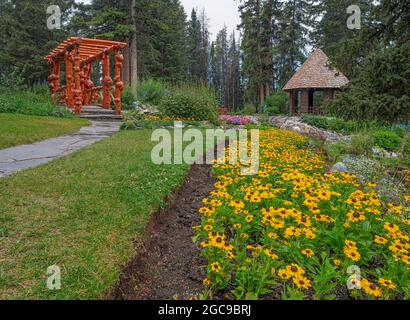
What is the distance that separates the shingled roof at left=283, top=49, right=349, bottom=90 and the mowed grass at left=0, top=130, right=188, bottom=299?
1952 cm

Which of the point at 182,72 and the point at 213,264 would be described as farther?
the point at 182,72

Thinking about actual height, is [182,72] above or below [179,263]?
above

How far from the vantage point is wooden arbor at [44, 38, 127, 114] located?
37.4 feet

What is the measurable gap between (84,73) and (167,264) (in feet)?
51.4

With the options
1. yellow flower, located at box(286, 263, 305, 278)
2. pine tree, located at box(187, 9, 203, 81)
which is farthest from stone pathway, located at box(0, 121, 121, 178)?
pine tree, located at box(187, 9, 203, 81)

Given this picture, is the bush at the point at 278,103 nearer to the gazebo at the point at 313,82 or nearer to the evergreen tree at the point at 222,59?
the gazebo at the point at 313,82

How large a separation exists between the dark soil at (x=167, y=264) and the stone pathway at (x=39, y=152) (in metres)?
2.13

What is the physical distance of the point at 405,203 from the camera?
3822 millimetres

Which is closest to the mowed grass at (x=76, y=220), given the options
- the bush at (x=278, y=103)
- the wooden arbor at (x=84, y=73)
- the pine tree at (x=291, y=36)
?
the wooden arbor at (x=84, y=73)

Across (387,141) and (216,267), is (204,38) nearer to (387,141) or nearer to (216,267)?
(387,141)

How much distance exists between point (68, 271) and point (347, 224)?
2.13 m

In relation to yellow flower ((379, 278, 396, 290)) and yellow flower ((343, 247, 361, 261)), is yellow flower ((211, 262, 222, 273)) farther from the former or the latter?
yellow flower ((379, 278, 396, 290))
